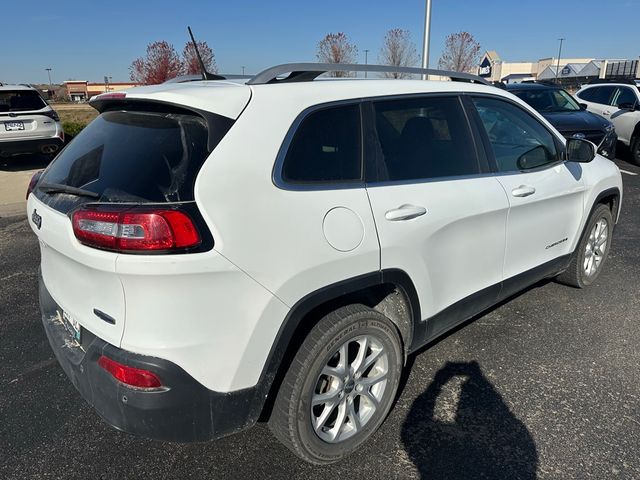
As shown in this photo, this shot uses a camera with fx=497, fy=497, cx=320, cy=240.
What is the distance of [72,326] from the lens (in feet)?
7.32

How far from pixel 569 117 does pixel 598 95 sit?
138 inches

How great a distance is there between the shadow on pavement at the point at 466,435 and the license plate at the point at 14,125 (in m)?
9.94

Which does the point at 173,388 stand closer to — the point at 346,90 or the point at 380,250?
the point at 380,250

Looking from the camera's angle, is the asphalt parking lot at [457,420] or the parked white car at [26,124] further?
the parked white car at [26,124]

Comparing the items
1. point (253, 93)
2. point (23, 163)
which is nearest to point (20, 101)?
point (23, 163)

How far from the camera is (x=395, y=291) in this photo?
2.59 meters

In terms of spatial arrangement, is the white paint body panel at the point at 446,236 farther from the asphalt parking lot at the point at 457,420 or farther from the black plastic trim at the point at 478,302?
the asphalt parking lot at the point at 457,420

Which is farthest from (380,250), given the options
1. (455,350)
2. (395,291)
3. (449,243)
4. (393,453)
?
(455,350)

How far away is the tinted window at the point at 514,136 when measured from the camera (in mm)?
3172

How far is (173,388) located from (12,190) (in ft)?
28.8

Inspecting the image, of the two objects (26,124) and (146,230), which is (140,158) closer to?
(146,230)

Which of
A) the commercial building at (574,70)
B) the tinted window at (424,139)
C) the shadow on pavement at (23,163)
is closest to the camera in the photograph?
the tinted window at (424,139)

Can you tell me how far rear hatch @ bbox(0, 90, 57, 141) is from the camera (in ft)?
31.8

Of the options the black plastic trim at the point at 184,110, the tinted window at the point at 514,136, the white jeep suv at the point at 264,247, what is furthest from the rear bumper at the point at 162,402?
the tinted window at the point at 514,136
